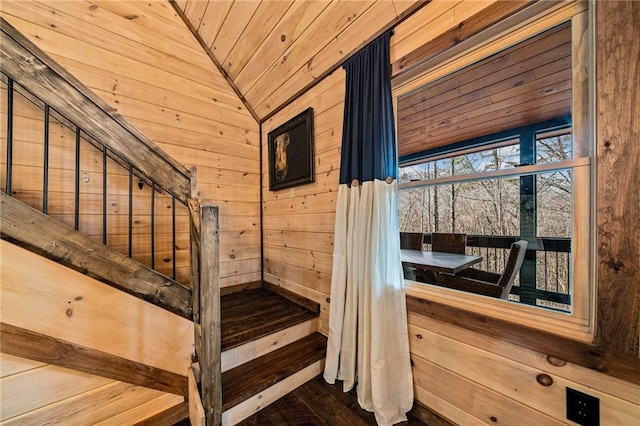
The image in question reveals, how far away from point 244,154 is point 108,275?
183 centimetres

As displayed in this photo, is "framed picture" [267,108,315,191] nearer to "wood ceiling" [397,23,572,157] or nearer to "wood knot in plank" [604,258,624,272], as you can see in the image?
"wood ceiling" [397,23,572,157]

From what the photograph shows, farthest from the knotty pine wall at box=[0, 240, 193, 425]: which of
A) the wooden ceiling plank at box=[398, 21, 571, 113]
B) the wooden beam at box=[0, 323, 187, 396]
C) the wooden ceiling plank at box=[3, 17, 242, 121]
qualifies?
the wooden ceiling plank at box=[398, 21, 571, 113]

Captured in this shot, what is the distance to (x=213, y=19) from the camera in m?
2.06

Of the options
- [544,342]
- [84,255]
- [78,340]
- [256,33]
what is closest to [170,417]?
[78,340]

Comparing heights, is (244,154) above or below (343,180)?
above

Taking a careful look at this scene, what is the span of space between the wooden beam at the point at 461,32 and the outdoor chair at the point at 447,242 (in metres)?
1.07

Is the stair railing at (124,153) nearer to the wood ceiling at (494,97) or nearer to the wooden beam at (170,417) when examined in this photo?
the wooden beam at (170,417)

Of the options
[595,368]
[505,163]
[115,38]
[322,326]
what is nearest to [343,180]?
[505,163]

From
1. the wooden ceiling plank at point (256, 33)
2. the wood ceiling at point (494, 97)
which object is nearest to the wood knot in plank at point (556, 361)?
the wood ceiling at point (494, 97)

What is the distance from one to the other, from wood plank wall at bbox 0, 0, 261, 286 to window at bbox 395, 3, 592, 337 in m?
1.84

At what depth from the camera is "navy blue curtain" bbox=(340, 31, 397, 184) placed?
143cm

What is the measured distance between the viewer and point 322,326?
1.99 m

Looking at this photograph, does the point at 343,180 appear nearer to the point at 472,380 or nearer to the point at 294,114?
the point at 294,114

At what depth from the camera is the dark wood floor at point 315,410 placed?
134 centimetres
